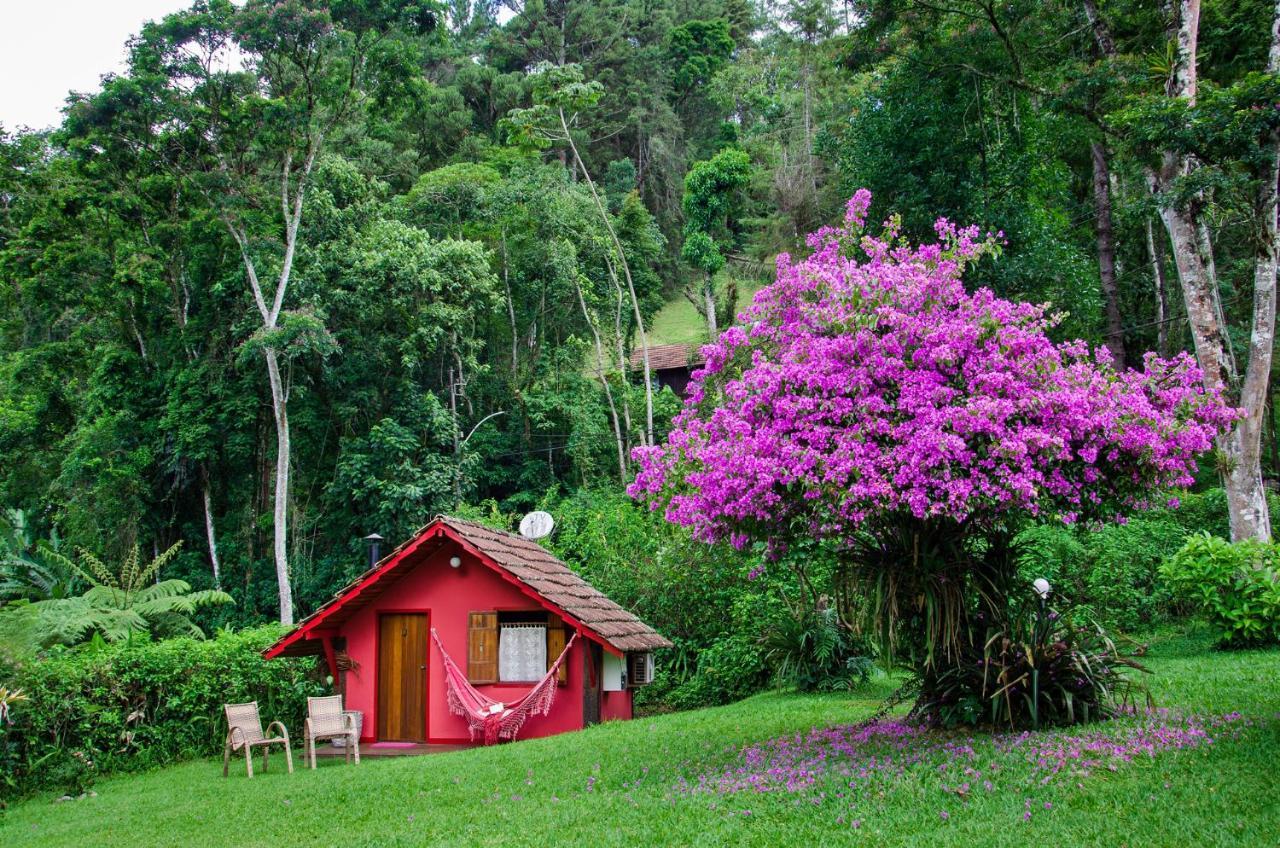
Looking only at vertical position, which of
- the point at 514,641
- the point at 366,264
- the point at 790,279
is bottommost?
the point at 514,641

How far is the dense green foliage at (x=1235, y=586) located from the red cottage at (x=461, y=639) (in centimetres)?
730

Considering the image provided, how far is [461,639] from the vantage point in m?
14.2

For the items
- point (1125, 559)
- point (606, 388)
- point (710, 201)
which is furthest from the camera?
point (606, 388)

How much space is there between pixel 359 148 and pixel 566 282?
10908 mm

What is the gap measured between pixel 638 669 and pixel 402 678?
11.5ft

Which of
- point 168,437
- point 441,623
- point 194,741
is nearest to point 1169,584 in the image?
point 441,623

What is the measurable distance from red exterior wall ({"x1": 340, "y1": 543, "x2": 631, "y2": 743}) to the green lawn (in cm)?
135

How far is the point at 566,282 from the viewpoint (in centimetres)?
3064

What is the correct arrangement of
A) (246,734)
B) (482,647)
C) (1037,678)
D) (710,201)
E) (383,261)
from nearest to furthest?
1. (1037,678)
2. (246,734)
3. (482,647)
4. (383,261)
5. (710,201)

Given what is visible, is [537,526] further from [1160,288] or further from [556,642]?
[1160,288]

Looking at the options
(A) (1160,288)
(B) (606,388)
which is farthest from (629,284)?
(A) (1160,288)

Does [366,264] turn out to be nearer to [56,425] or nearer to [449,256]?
[449,256]

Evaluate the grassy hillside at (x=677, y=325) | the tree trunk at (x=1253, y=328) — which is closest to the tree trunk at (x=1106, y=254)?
the tree trunk at (x=1253, y=328)

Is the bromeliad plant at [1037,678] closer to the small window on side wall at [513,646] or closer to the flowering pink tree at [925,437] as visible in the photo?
the flowering pink tree at [925,437]
